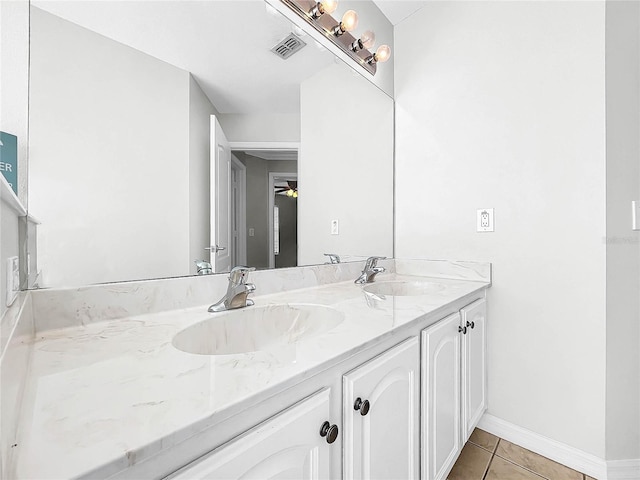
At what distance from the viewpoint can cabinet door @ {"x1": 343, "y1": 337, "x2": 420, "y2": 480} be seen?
0.71 m

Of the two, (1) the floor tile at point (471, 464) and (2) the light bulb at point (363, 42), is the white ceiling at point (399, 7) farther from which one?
(1) the floor tile at point (471, 464)

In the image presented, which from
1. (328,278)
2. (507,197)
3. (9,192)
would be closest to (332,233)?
(328,278)

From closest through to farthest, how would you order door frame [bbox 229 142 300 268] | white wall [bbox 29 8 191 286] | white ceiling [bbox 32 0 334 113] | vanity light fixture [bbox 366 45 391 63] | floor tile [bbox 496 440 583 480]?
white wall [bbox 29 8 191 286], white ceiling [bbox 32 0 334 113], door frame [bbox 229 142 300 268], floor tile [bbox 496 440 583 480], vanity light fixture [bbox 366 45 391 63]

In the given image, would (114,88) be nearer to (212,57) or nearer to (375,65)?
(212,57)

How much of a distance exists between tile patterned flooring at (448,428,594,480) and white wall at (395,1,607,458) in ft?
0.38

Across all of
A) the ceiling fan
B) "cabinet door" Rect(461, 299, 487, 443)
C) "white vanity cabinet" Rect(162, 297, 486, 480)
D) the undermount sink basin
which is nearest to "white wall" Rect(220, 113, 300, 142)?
the ceiling fan

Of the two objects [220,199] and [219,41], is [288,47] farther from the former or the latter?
[220,199]

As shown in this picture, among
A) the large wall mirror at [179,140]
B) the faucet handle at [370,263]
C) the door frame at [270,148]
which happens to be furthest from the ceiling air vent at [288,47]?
the faucet handle at [370,263]

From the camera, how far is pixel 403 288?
1.76 m

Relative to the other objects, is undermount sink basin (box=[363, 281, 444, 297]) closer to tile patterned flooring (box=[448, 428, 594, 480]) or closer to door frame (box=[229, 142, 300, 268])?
door frame (box=[229, 142, 300, 268])

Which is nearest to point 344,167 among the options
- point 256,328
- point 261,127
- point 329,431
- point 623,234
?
point 261,127

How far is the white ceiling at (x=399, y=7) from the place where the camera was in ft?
6.22

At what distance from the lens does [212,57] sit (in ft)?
3.68

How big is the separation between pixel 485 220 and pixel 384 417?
1.21 meters
